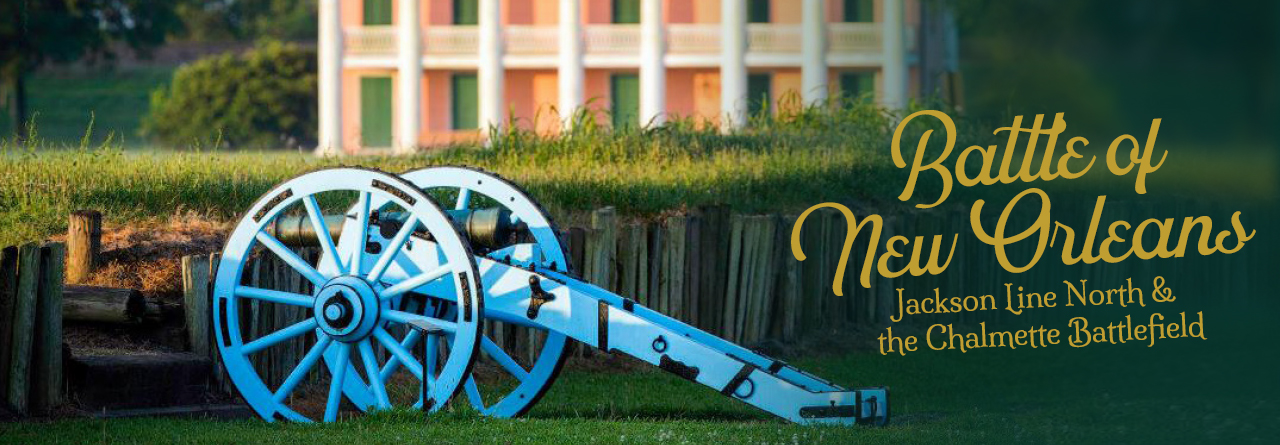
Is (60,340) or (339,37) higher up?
(339,37)

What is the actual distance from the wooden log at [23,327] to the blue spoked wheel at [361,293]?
3.25 feet

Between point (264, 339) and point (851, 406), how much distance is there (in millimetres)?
3132

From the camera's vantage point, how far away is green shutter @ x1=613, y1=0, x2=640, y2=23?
4547cm

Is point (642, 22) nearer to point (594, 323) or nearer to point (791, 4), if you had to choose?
point (791, 4)

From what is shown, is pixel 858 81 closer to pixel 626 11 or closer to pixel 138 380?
pixel 626 11

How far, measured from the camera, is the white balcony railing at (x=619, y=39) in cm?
4431

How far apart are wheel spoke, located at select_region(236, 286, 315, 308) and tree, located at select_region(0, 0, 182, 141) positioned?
32943 mm

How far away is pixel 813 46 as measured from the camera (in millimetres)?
43625

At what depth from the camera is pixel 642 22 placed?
145ft

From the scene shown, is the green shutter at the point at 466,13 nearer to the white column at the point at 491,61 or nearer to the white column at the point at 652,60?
the white column at the point at 491,61

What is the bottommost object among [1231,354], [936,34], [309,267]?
[1231,354]

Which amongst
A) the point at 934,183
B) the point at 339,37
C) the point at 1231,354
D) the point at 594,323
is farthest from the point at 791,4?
the point at 594,323

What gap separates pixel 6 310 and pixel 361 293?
173 cm

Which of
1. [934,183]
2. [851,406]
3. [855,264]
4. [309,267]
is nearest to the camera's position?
[851,406]
